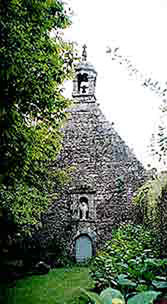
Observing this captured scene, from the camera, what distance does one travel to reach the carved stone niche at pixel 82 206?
10625 millimetres

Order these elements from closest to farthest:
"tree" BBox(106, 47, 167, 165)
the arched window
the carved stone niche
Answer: "tree" BBox(106, 47, 167, 165) → the carved stone niche → the arched window

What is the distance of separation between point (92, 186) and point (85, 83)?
4.34 metres

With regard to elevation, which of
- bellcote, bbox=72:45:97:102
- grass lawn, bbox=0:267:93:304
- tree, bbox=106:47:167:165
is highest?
bellcote, bbox=72:45:97:102

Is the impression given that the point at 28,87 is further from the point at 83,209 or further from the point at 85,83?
the point at 85,83

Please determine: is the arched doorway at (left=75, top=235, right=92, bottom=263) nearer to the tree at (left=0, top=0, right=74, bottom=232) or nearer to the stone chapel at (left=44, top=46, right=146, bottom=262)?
the stone chapel at (left=44, top=46, right=146, bottom=262)

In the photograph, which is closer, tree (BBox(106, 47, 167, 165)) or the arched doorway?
tree (BBox(106, 47, 167, 165))

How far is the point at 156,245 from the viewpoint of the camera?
195 inches

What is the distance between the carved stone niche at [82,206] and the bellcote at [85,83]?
3.89m

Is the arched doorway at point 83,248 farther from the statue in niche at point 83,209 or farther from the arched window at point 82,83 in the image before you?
the arched window at point 82,83

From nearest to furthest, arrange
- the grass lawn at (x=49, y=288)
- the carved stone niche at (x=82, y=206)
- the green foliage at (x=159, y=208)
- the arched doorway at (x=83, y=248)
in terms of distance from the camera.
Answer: the green foliage at (x=159, y=208)
the grass lawn at (x=49, y=288)
the arched doorway at (x=83, y=248)
the carved stone niche at (x=82, y=206)

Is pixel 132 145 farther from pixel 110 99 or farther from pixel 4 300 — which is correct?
pixel 4 300

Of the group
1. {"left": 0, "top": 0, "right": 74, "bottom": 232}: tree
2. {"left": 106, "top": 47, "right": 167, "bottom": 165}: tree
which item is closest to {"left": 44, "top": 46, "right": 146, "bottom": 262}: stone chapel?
{"left": 0, "top": 0, "right": 74, "bottom": 232}: tree

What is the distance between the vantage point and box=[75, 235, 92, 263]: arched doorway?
33.2 ft

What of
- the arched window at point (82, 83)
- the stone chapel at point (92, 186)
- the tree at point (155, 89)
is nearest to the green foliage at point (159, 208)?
the tree at point (155, 89)
